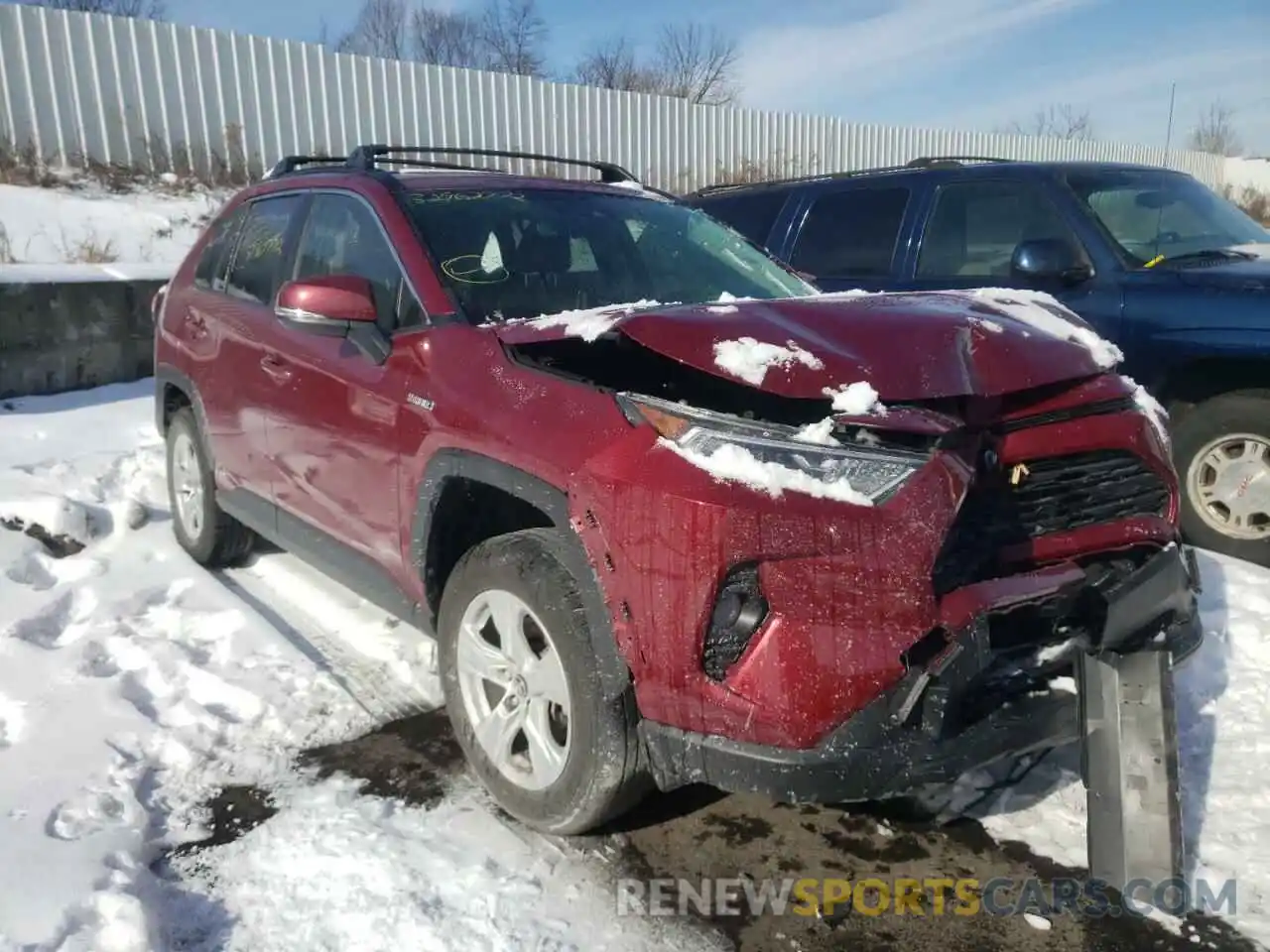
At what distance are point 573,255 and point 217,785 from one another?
2069 millimetres

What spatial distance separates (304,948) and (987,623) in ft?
5.61

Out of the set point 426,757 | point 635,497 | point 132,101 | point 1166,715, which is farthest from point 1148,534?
point 132,101

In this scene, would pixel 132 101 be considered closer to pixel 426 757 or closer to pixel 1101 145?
pixel 426 757

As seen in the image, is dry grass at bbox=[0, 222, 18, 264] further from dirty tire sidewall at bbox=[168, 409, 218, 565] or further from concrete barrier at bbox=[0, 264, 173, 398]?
dirty tire sidewall at bbox=[168, 409, 218, 565]

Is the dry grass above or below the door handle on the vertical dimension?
below

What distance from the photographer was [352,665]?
150 inches

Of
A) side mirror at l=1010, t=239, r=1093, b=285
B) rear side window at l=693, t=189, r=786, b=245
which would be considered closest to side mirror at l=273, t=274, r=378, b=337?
side mirror at l=1010, t=239, r=1093, b=285

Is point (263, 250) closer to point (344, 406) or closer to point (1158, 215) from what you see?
point (344, 406)

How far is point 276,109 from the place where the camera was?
48.1 ft

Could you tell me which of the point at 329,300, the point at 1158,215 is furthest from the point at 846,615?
the point at 1158,215

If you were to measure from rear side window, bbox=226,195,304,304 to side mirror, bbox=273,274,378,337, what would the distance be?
1.06 meters

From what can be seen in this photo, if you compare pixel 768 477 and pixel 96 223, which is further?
pixel 96 223

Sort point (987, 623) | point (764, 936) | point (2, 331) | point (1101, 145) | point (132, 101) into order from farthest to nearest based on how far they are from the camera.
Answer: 1. point (1101, 145)
2. point (132, 101)
3. point (2, 331)
4. point (764, 936)
5. point (987, 623)

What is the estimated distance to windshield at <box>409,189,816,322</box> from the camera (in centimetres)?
327
